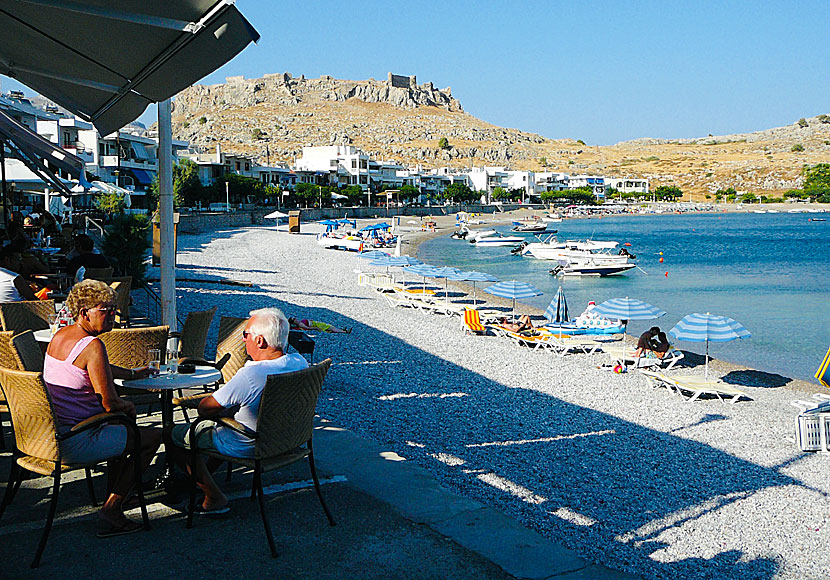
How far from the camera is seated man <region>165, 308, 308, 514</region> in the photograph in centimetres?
393

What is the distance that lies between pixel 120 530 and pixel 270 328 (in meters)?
1.32

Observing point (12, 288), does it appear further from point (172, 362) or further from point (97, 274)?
point (172, 362)

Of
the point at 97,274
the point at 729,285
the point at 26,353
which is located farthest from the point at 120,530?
the point at 729,285

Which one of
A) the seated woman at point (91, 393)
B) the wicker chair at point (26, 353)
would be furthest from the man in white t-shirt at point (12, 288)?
the seated woman at point (91, 393)

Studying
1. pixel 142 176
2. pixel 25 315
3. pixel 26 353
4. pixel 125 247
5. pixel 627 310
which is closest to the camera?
pixel 26 353

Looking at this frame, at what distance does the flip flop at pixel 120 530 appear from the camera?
149 inches

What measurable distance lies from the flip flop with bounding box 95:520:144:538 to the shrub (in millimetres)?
9822

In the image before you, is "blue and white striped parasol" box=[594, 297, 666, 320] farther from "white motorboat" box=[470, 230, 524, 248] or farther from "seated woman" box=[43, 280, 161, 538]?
"white motorboat" box=[470, 230, 524, 248]

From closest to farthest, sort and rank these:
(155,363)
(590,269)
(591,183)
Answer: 1. (155,363)
2. (590,269)
3. (591,183)

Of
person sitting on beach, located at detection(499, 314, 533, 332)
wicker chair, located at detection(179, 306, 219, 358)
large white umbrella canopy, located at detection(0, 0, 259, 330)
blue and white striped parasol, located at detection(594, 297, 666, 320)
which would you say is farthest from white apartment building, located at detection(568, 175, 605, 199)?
large white umbrella canopy, located at detection(0, 0, 259, 330)

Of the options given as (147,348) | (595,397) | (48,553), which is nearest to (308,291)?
(595,397)

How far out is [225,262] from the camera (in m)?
30.0

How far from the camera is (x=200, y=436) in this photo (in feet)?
13.2

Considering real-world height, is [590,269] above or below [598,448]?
below
